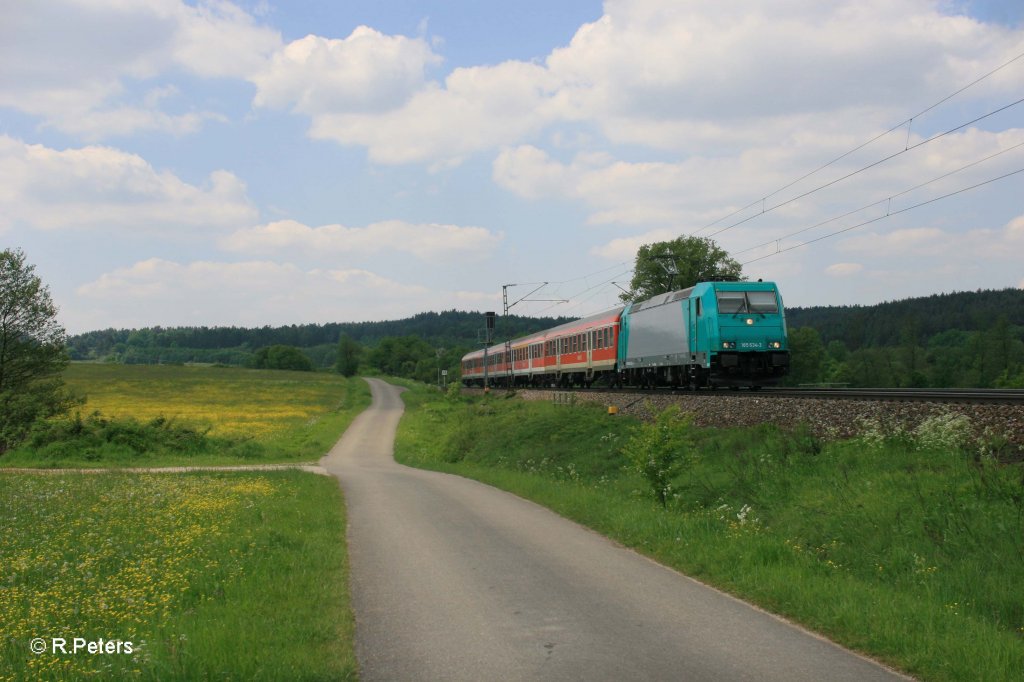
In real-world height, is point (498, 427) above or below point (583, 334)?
below

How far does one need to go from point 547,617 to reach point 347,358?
610ft

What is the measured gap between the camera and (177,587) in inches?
358

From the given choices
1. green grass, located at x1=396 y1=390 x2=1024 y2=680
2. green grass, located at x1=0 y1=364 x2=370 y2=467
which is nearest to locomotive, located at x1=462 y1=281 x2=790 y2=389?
green grass, located at x1=396 y1=390 x2=1024 y2=680

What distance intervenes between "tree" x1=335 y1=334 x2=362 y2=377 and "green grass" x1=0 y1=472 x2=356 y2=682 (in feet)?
573

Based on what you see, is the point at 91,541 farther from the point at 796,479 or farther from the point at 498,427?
the point at 498,427

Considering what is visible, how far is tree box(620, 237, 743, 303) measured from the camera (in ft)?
236

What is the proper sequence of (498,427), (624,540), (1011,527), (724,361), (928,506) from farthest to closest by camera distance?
(498,427), (724,361), (624,540), (928,506), (1011,527)

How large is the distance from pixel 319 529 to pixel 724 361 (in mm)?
15360

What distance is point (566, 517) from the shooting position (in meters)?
15.9

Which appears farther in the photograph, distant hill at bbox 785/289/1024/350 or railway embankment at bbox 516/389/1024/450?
distant hill at bbox 785/289/1024/350

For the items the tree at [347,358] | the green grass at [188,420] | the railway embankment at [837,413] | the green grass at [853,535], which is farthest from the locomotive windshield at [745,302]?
the tree at [347,358]

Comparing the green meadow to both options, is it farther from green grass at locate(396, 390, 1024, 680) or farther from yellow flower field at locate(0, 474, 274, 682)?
green grass at locate(396, 390, 1024, 680)

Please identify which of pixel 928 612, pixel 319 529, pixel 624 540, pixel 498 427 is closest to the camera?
pixel 928 612

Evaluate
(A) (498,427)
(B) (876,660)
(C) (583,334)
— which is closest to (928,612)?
(B) (876,660)
